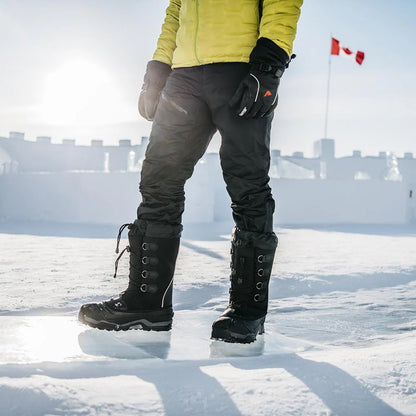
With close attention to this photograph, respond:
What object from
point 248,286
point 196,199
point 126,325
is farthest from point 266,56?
point 196,199

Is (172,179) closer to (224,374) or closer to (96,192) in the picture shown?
(224,374)

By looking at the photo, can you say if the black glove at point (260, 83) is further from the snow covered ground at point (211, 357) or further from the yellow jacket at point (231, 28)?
the snow covered ground at point (211, 357)

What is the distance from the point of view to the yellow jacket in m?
1.47

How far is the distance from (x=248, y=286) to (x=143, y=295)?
36 centimetres

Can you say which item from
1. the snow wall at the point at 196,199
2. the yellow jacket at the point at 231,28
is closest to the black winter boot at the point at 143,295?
the yellow jacket at the point at 231,28

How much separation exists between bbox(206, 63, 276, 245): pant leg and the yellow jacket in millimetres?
57

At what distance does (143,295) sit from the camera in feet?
5.41

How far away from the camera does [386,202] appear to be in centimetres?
1308

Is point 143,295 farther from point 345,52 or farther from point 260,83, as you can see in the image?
point 345,52

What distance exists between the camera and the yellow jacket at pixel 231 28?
147 cm

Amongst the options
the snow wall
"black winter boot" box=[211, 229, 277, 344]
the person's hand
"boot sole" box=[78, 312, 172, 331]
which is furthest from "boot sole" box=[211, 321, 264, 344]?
the snow wall

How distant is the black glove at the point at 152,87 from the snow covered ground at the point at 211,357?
2.54ft

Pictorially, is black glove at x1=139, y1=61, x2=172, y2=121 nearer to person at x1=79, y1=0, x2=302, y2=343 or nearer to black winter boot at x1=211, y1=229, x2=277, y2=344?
person at x1=79, y1=0, x2=302, y2=343

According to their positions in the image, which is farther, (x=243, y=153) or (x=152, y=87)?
(x=152, y=87)
